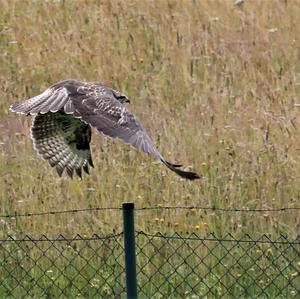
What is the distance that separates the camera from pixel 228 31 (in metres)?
13.0

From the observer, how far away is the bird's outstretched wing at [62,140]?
332 inches

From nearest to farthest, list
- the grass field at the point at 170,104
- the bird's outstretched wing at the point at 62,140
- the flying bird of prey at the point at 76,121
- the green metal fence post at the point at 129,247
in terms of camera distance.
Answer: the green metal fence post at the point at 129,247 → the flying bird of prey at the point at 76,121 → the bird's outstretched wing at the point at 62,140 → the grass field at the point at 170,104

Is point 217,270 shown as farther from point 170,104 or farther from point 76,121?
point 170,104

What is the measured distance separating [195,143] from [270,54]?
237 cm

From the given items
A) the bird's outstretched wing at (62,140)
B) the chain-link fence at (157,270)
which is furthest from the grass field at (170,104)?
the bird's outstretched wing at (62,140)

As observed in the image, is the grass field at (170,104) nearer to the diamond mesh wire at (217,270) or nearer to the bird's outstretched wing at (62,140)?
the diamond mesh wire at (217,270)

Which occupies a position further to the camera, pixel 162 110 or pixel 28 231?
pixel 162 110

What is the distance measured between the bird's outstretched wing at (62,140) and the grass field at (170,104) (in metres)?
0.86

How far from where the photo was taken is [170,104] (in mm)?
11656

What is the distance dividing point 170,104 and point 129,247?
18.0 ft

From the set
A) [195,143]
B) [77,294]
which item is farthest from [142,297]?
[195,143]

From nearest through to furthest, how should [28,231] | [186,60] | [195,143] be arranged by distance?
[28,231], [195,143], [186,60]

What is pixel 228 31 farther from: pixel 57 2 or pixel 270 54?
pixel 57 2

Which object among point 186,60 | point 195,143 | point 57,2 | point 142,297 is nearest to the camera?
point 142,297
